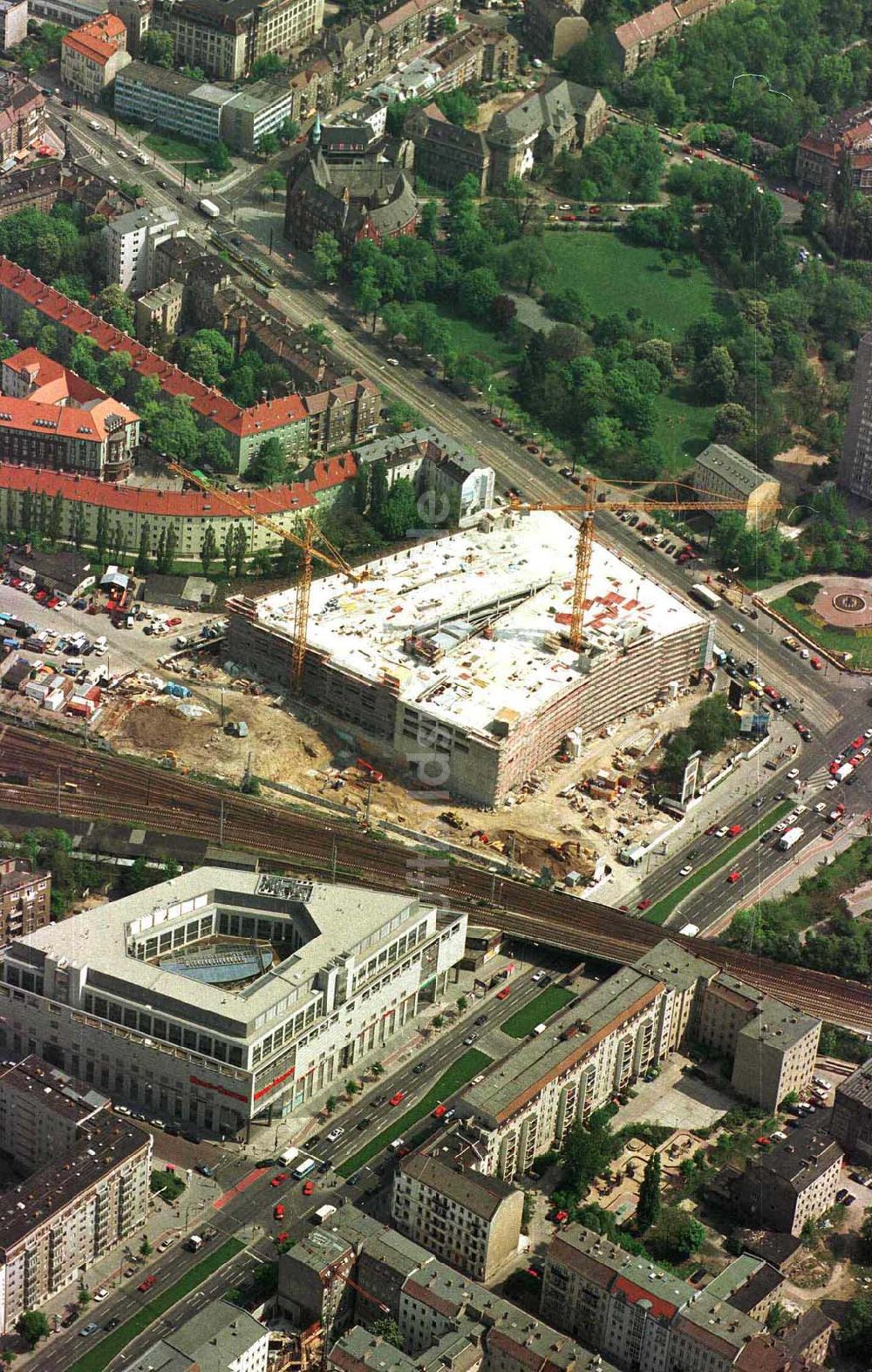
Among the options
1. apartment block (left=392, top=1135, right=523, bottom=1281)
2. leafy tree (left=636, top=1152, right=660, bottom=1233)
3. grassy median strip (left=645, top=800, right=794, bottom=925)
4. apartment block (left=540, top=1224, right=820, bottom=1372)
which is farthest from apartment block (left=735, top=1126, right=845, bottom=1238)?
grassy median strip (left=645, top=800, right=794, bottom=925)

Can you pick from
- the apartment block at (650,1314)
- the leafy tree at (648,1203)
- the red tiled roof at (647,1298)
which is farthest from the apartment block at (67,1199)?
the leafy tree at (648,1203)

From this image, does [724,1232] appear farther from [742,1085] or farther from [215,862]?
[215,862]

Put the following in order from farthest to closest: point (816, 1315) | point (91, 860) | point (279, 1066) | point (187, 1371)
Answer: point (91, 860) < point (279, 1066) < point (816, 1315) < point (187, 1371)

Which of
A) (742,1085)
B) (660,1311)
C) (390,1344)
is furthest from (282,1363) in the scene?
(742,1085)

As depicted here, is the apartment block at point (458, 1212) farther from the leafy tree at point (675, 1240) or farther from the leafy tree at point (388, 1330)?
the leafy tree at point (675, 1240)

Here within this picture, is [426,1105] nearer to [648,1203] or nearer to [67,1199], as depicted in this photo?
[648,1203]

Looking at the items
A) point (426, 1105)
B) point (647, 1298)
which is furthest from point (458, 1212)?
point (426, 1105)
